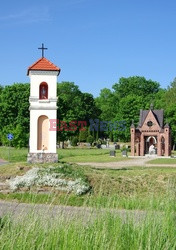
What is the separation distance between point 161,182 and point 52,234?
490 inches

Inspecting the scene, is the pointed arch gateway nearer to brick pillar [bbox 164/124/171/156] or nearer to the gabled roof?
brick pillar [bbox 164/124/171/156]

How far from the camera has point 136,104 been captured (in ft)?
243

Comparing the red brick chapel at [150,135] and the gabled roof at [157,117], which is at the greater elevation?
the gabled roof at [157,117]

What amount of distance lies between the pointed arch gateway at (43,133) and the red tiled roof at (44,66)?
8.21ft

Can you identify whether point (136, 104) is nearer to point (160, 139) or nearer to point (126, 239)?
point (160, 139)

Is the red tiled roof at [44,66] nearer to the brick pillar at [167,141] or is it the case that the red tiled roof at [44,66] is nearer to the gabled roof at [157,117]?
the brick pillar at [167,141]

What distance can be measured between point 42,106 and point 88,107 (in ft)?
218

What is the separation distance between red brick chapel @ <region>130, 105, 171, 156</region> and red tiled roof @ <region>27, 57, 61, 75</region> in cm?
3070

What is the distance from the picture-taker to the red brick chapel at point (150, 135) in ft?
171

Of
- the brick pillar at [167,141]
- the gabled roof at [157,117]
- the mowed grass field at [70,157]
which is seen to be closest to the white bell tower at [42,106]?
the mowed grass field at [70,157]

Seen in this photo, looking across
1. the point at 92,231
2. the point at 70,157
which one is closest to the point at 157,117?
the point at 70,157

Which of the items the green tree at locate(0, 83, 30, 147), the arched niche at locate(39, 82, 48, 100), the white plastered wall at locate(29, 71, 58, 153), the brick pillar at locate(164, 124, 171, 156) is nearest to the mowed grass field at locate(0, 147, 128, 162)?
the brick pillar at locate(164, 124, 171, 156)

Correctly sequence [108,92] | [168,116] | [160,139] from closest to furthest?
[160,139] → [168,116] → [108,92]

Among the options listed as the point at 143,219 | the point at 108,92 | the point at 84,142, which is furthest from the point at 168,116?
the point at 143,219
